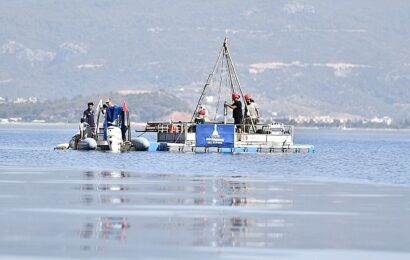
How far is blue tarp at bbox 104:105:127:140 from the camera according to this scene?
67500 mm

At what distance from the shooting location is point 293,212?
105ft

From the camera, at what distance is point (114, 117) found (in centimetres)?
6781

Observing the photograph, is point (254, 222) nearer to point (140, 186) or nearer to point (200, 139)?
point (140, 186)

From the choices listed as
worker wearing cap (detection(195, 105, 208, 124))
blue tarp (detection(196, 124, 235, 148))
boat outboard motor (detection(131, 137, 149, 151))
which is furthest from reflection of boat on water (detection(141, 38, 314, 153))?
boat outboard motor (detection(131, 137, 149, 151))

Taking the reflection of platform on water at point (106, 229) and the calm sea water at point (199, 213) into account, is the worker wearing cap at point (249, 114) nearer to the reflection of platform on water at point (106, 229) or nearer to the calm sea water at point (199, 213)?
the calm sea water at point (199, 213)

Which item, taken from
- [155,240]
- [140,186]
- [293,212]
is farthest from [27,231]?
[140,186]

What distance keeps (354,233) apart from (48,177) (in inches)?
712

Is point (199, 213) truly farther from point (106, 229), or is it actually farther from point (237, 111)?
point (237, 111)

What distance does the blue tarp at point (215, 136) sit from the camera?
67.6m

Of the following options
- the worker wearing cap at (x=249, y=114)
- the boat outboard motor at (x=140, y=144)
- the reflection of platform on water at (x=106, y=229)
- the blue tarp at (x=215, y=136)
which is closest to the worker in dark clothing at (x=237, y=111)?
the worker wearing cap at (x=249, y=114)

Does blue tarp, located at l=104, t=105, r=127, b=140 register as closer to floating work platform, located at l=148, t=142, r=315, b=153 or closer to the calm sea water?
floating work platform, located at l=148, t=142, r=315, b=153

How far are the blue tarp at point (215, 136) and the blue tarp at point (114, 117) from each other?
327 centimetres

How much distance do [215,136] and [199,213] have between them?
36.8 meters

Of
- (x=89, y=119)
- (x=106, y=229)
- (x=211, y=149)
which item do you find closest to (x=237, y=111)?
(x=211, y=149)
